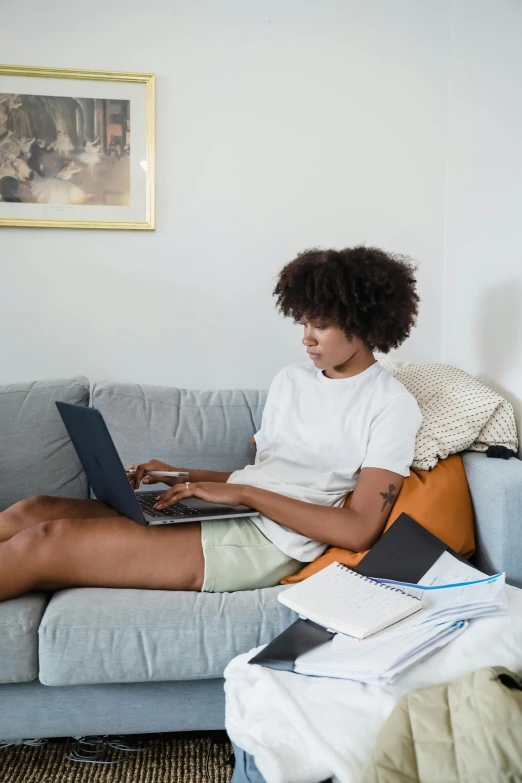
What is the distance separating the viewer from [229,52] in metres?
2.36

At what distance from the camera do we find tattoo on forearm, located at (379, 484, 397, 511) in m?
1.59

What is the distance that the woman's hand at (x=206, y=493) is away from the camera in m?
1.57

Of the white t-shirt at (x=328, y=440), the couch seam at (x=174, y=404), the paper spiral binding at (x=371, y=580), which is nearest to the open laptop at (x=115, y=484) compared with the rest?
the white t-shirt at (x=328, y=440)

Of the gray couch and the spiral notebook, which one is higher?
the spiral notebook

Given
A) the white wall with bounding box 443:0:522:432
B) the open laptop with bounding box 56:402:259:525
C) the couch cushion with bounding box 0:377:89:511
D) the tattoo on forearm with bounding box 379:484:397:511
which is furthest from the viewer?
the couch cushion with bounding box 0:377:89:511

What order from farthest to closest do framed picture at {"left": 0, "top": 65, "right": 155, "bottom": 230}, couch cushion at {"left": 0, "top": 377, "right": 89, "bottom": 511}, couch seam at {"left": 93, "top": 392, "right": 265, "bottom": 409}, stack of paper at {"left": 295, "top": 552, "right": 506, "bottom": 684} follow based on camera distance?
framed picture at {"left": 0, "top": 65, "right": 155, "bottom": 230}
couch seam at {"left": 93, "top": 392, "right": 265, "bottom": 409}
couch cushion at {"left": 0, "top": 377, "right": 89, "bottom": 511}
stack of paper at {"left": 295, "top": 552, "right": 506, "bottom": 684}

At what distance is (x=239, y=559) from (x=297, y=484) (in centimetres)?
24

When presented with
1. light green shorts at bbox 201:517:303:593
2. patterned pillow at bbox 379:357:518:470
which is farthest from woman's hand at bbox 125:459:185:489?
patterned pillow at bbox 379:357:518:470

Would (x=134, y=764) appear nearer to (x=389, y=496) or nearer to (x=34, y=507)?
(x=34, y=507)

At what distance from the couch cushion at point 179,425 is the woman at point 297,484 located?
183 millimetres

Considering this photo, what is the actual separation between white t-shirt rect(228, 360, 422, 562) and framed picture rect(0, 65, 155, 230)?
938 millimetres

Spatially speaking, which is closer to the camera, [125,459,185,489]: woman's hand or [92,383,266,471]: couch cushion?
[125,459,185,489]: woman's hand

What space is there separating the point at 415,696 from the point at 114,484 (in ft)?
2.66

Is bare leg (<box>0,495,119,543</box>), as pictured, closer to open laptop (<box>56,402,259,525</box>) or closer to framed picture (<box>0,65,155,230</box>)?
open laptop (<box>56,402,259,525</box>)
